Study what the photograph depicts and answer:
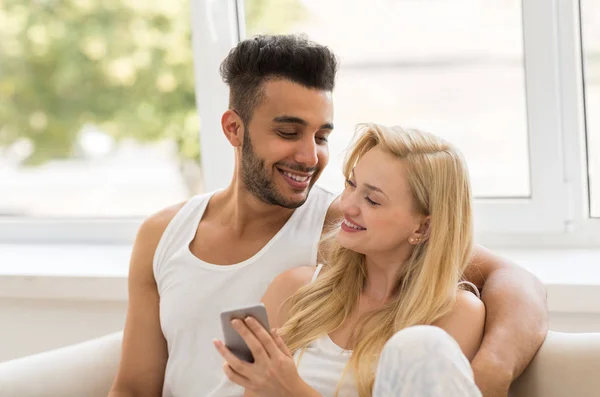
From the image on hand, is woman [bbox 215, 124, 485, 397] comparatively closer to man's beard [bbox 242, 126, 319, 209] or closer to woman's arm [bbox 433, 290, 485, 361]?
woman's arm [bbox 433, 290, 485, 361]

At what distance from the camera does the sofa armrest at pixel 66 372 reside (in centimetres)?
187

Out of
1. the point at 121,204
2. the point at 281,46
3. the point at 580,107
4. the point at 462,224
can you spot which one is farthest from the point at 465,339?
the point at 121,204

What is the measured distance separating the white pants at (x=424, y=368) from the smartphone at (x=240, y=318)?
210 millimetres

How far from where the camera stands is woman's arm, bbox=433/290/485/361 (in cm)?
164

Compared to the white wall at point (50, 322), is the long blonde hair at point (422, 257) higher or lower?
higher

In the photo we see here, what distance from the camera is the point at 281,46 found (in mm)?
1927

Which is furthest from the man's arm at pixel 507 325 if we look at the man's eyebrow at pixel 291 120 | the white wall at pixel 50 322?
the white wall at pixel 50 322

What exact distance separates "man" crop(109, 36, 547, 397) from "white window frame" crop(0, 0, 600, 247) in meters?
0.61

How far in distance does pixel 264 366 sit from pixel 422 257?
430mm

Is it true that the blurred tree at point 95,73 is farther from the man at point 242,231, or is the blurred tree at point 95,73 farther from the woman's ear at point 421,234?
the woman's ear at point 421,234

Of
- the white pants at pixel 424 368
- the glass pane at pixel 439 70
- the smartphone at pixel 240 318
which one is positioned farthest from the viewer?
the glass pane at pixel 439 70

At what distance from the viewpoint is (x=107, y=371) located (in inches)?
79.6

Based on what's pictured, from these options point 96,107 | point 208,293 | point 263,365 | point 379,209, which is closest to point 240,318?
point 263,365

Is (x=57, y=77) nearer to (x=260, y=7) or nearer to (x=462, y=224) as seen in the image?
(x=260, y=7)
